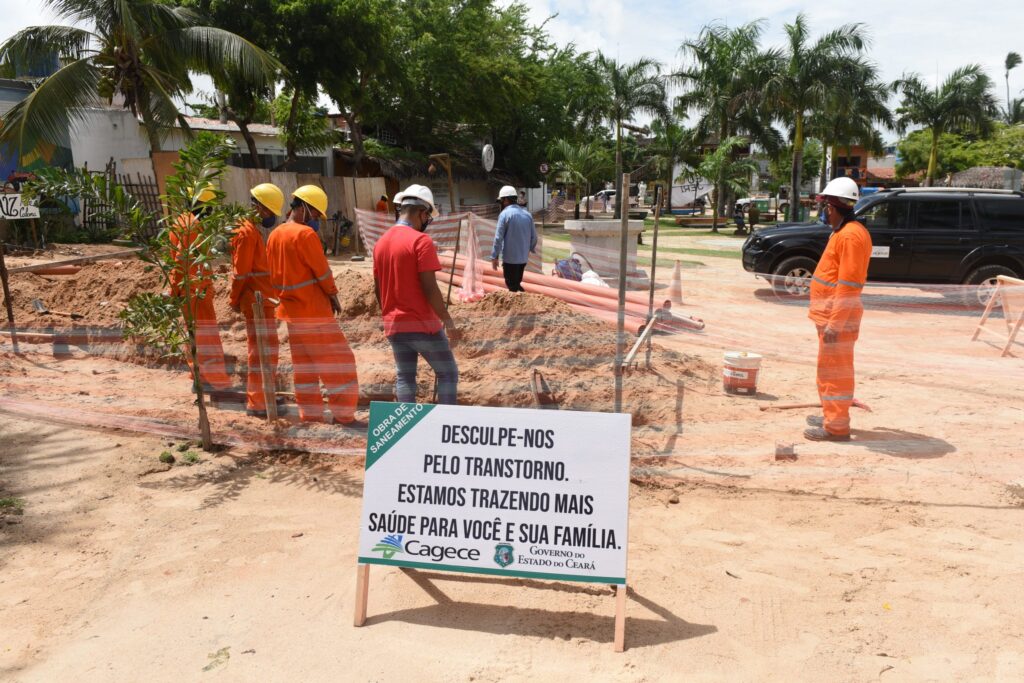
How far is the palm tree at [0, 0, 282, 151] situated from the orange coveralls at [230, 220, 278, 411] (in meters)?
9.42

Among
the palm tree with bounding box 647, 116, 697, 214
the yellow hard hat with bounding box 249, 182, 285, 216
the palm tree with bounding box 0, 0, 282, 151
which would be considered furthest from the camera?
the palm tree with bounding box 647, 116, 697, 214

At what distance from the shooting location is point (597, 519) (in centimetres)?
311

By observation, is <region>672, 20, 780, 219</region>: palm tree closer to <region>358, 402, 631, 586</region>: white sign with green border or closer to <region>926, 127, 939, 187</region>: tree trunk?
<region>926, 127, 939, 187</region>: tree trunk

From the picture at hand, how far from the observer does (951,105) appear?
128 ft

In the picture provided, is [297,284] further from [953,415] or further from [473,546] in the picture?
[953,415]

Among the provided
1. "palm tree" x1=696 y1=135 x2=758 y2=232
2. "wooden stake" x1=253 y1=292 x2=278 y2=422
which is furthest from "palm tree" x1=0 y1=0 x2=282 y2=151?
"palm tree" x1=696 y1=135 x2=758 y2=232

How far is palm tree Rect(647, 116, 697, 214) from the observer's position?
3500cm

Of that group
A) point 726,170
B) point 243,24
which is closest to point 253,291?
point 243,24

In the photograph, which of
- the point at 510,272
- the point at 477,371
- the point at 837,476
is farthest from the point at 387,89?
the point at 837,476

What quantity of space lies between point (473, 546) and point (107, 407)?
4067 mm

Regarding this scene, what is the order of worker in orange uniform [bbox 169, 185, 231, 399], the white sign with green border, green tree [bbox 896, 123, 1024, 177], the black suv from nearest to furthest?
the white sign with green border, worker in orange uniform [bbox 169, 185, 231, 399], the black suv, green tree [bbox 896, 123, 1024, 177]

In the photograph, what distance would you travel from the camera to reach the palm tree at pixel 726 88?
113ft

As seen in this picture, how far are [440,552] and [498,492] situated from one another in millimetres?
357

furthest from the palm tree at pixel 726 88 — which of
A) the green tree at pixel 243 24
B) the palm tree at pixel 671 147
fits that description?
the green tree at pixel 243 24
